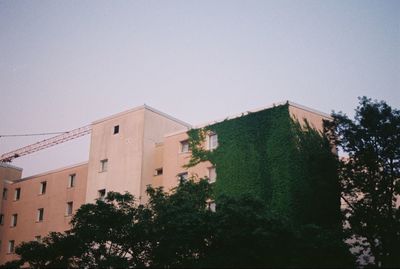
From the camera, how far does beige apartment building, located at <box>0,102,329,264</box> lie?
1442 inches

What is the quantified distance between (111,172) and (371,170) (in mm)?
22718

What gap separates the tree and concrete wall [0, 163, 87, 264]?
85.5ft

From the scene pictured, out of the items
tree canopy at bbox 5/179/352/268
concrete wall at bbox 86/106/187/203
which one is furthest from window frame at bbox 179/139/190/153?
tree canopy at bbox 5/179/352/268

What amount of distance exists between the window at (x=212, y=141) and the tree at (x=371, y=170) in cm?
961

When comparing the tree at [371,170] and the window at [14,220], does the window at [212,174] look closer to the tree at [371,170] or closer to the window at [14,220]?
the tree at [371,170]

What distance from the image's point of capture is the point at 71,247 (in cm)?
2592

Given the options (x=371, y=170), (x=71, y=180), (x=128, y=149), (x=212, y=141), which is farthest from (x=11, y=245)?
(x=371, y=170)

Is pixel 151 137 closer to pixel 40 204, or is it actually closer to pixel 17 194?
pixel 40 204

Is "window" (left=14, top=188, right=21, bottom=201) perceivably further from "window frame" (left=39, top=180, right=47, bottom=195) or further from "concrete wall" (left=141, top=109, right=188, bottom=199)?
"concrete wall" (left=141, top=109, right=188, bottom=199)

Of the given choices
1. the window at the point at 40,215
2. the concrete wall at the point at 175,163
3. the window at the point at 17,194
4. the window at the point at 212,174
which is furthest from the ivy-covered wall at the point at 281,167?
the window at the point at 17,194

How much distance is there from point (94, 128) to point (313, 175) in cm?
2328

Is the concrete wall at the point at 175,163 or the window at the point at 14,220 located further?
the window at the point at 14,220

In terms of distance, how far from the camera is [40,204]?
48.0 metres

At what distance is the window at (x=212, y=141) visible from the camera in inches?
1393
